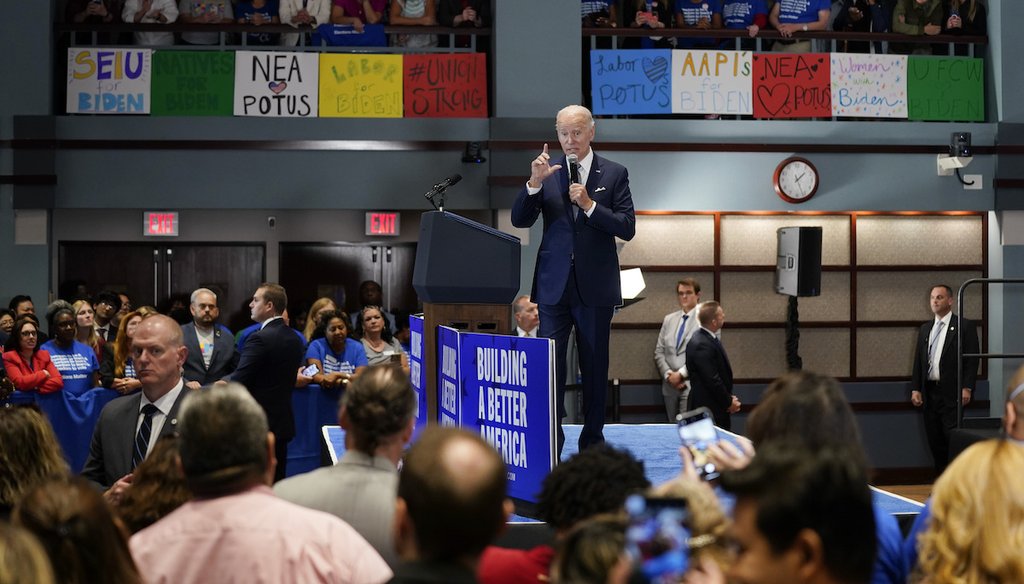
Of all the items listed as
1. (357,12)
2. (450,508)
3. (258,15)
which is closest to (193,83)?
(258,15)

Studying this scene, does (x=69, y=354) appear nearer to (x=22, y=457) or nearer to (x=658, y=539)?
(x=22, y=457)

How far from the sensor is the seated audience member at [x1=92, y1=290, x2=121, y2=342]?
29.6 feet


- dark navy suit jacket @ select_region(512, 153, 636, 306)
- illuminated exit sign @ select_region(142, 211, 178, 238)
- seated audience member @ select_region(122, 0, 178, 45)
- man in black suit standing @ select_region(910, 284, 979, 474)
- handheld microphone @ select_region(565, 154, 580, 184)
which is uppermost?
seated audience member @ select_region(122, 0, 178, 45)

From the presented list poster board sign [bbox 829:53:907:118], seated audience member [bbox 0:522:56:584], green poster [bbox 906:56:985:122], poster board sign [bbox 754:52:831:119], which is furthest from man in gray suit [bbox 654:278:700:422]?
seated audience member [bbox 0:522:56:584]

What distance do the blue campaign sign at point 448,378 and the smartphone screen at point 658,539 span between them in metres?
3.19

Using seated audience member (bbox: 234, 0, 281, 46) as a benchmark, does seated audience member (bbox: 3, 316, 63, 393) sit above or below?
below

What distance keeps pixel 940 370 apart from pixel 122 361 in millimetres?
6629

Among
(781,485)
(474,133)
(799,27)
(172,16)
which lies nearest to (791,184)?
(799,27)

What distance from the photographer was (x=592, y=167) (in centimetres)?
495

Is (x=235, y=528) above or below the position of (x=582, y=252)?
below

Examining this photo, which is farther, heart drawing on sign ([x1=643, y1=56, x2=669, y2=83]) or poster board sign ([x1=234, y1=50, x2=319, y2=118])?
heart drawing on sign ([x1=643, y1=56, x2=669, y2=83])

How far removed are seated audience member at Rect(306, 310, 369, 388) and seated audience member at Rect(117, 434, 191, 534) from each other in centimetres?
508

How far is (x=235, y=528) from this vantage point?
2.22 m

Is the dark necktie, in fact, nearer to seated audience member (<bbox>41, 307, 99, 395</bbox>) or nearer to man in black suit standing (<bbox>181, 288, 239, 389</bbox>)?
man in black suit standing (<bbox>181, 288, 239, 389</bbox>)
